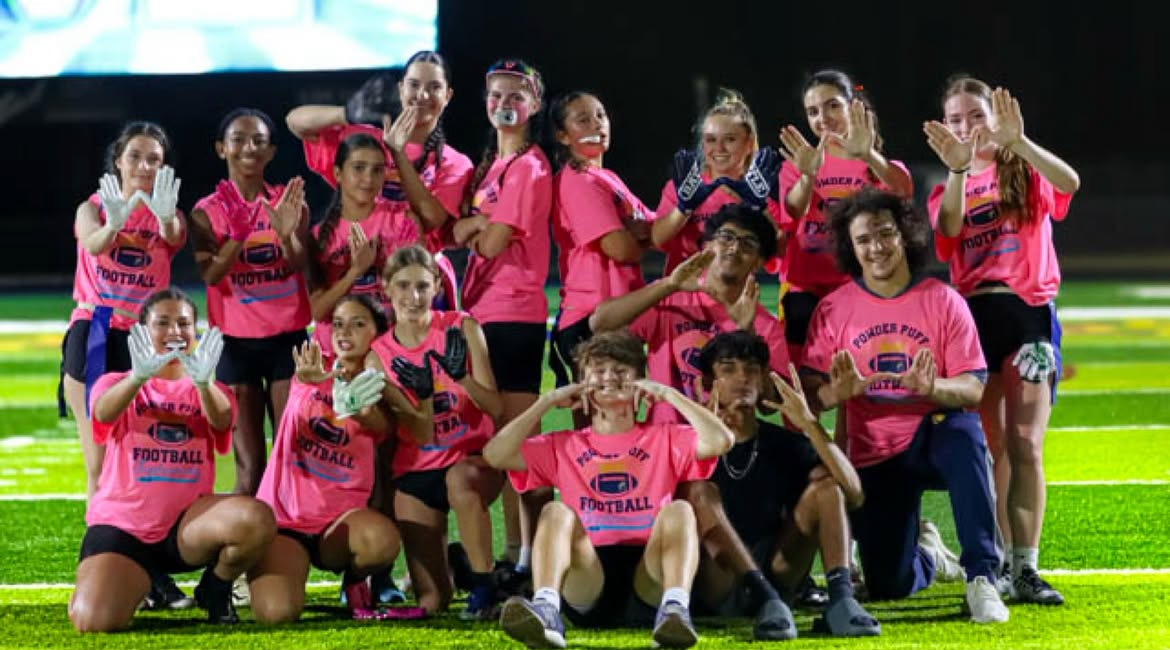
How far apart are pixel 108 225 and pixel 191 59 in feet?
33.4

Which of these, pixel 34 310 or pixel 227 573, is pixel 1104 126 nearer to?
pixel 34 310

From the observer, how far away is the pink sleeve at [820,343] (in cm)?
479

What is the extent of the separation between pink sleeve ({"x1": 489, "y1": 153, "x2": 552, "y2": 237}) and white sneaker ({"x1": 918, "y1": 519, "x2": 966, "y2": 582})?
150 cm

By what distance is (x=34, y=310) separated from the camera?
52.3ft

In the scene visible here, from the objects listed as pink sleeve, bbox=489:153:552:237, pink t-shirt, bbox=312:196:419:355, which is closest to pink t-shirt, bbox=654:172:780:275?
pink sleeve, bbox=489:153:552:237

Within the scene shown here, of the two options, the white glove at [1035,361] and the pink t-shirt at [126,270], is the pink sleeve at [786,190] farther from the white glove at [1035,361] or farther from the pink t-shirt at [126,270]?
the pink t-shirt at [126,270]

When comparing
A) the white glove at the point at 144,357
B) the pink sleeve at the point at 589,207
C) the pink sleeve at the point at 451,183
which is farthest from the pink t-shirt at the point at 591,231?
the white glove at the point at 144,357

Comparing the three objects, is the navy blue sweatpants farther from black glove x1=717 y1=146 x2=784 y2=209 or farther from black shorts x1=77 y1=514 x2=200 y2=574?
black shorts x1=77 y1=514 x2=200 y2=574

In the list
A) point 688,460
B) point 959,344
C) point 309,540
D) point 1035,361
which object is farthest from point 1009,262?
point 309,540

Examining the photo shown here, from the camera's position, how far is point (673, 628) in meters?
4.13

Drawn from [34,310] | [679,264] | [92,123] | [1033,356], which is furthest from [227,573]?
[92,123]

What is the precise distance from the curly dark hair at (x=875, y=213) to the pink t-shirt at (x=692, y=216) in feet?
0.77

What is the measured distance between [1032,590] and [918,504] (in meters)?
0.39

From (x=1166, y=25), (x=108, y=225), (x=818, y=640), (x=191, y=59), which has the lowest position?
(x=818, y=640)
